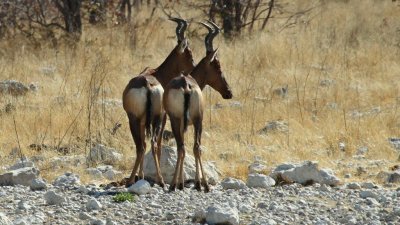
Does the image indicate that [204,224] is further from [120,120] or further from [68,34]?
[68,34]

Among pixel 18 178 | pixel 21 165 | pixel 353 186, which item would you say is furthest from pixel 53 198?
pixel 353 186

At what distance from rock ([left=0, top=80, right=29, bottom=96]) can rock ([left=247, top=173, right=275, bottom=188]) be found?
622 centimetres

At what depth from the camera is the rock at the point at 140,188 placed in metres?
8.79

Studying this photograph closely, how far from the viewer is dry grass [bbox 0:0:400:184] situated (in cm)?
1155

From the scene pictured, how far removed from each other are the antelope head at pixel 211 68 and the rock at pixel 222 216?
3.61 meters

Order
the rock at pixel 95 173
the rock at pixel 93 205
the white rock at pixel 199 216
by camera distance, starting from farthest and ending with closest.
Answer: the rock at pixel 95 173, the rock at pixel 93 205, the white rock at pixel 199 216

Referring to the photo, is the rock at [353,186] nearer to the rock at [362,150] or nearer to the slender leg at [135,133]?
the rock at [362,150]

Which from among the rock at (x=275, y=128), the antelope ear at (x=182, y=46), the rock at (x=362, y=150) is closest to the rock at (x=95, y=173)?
the antelope ear at (x=182, y=46)

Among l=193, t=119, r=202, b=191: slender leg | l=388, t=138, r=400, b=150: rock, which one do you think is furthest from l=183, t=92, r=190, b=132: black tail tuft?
l=388, t=138, r=400, b=150: rock

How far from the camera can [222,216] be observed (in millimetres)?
7500

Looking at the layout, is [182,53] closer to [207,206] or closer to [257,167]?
[257,167]

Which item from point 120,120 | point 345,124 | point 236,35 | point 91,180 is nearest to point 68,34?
point 236,35

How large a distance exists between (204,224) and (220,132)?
4976 millimetres

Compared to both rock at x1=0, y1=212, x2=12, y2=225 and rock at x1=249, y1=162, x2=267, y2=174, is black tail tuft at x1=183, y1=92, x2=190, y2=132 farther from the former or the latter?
rock at x1=0, y1=212, x2=12, y2=225
